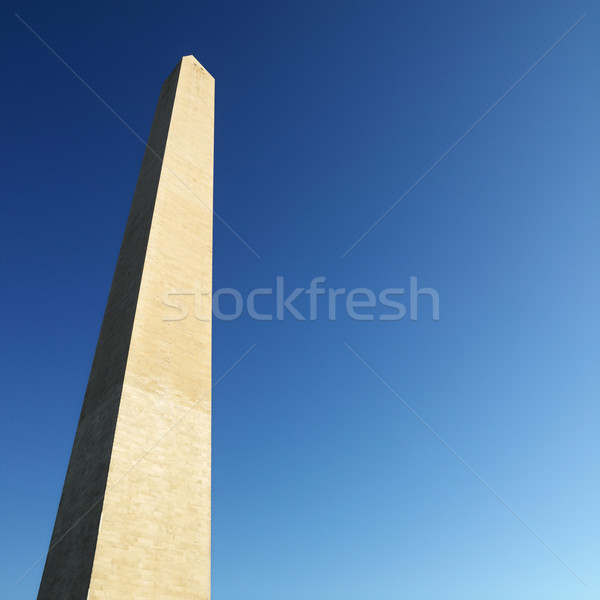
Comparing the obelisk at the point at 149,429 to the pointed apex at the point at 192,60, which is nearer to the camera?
Result: the obelisk at the point at 149,429

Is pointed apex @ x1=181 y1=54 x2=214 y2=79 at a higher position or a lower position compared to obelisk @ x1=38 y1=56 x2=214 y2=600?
higher

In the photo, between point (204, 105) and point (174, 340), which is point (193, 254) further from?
point (204, 105)

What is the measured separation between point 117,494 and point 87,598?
173 cm

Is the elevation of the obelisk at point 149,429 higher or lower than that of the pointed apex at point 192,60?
lower

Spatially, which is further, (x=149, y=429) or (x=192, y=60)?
(x=192, y=60)

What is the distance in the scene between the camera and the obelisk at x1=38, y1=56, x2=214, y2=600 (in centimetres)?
987

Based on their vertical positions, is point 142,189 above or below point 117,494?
above

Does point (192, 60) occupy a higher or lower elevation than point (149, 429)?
higher

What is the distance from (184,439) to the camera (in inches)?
464

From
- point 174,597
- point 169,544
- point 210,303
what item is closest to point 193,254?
point 210,303

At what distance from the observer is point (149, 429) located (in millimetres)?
11195

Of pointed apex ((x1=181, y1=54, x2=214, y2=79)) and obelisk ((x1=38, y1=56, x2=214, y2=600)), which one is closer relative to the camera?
obelisk ((x1=38, y1=56, x2=214, y2=600))

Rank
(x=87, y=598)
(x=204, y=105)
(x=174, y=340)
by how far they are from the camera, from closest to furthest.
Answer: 1. (x=87, y=598)
2. (x=174, y=340)
3. (x=204, y=105)

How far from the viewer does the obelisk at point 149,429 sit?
9.87m
